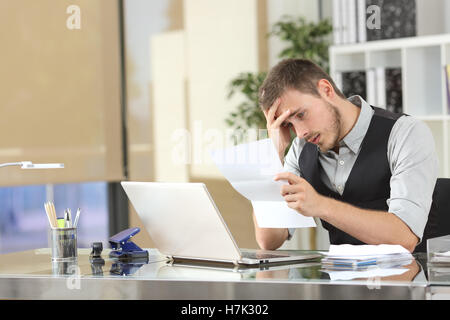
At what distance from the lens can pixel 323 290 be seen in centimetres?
165

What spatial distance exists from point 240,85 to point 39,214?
155 cm

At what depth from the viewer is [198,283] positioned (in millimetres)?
1748

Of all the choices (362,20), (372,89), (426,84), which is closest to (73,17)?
(362,20)

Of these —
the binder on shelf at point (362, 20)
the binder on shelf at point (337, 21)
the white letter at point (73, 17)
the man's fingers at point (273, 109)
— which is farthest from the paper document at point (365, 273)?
the white letter at point (73, 17)

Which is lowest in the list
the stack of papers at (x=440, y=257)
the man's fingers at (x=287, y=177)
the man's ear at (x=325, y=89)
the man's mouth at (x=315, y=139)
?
the stack of papers at (x=440, y=257)

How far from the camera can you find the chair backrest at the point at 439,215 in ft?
8.34

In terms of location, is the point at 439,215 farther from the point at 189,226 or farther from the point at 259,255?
the point at 189,226

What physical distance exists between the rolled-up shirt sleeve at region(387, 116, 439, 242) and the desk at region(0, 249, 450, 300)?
8.7 inches

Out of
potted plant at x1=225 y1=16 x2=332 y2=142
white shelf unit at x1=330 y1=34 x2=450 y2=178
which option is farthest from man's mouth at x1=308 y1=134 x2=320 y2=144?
potted plant at x1=225 y1=16 x2=332 y2=142

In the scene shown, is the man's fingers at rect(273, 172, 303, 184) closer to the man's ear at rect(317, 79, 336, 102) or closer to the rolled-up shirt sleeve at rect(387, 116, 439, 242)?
the rolled-up shirt sleeve at rect(387, 116, 439, 242)

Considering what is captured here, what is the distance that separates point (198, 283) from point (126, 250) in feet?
1.93

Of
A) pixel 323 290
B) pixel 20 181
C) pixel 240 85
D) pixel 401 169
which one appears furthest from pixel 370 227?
pixel 240 85

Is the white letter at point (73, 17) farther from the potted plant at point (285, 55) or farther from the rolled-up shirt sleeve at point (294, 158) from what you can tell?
the rolled-up shirt sleeve at point (294, 158)

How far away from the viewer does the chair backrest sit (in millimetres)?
2543
